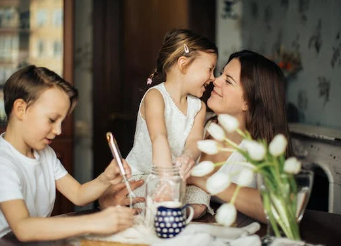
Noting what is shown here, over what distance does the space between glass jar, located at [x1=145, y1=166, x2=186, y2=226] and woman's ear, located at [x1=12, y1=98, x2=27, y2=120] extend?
1.35 feet

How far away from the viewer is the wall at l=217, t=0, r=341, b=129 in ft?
10.4

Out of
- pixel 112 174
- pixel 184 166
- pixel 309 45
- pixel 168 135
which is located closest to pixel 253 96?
pixel 168 135

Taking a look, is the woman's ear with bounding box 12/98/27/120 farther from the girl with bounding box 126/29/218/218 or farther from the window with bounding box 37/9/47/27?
the window with bounding box 37/9/47/27

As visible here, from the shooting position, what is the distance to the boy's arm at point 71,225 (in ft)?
4.42

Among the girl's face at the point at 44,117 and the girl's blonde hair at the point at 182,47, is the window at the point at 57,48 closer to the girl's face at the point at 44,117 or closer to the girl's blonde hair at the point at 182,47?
the girl's blonde hair at the point at 182,47

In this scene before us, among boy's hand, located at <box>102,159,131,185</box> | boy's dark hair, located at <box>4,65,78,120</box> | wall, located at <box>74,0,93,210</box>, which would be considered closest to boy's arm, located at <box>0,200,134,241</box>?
boy's hand, located at <box>102,159,131,185</box>

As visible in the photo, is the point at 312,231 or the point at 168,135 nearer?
the point at 312,231

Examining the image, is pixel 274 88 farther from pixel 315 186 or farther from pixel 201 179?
pixel 315 186

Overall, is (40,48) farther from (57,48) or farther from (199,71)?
(199,71)

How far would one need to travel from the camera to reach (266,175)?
118 centimetres

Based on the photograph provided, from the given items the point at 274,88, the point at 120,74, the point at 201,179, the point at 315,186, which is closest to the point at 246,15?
the point at 120,74

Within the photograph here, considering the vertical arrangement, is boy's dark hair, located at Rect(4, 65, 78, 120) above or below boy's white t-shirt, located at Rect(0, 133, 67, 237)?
above

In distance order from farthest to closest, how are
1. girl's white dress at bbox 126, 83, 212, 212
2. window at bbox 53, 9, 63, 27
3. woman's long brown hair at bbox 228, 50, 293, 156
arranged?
window at bbox 53, 9, 63, 27 < girl's white dress at bbox 126, 83, 212, 212 < woman's long brown hair at bbox 228, 50, 293, 156

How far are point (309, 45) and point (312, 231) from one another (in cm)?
209
